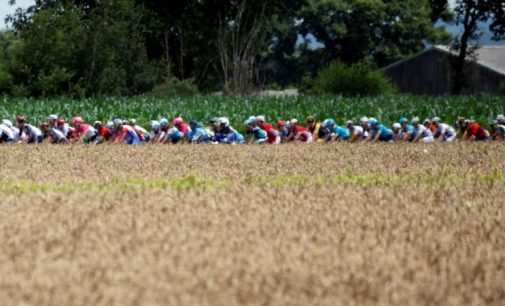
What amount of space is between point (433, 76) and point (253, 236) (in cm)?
7296

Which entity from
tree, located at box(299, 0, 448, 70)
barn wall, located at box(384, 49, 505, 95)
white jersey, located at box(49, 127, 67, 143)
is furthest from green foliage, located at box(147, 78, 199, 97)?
tree, located at box(299, 0, 448, 70)

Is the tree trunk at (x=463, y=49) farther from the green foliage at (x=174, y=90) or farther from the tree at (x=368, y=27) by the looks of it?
the tree at (x=368, y=27)

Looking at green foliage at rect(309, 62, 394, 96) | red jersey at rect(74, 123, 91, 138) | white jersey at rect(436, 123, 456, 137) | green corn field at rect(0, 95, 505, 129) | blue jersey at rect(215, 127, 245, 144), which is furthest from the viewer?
green foliage at rect(309, 62, 394, 96)

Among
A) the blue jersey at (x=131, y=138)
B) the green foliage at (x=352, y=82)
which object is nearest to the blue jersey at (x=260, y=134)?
the blue jersey at (x=131, y=138)

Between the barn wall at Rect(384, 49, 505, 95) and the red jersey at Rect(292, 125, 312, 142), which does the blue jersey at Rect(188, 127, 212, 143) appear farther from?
the barn wall at Rect(384, 49, 505, 95)

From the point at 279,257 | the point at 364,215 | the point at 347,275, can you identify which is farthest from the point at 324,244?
the point at 364,215

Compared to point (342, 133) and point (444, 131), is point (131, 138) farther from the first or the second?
point (444, 131)

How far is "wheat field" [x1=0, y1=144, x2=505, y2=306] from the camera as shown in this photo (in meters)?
10.0

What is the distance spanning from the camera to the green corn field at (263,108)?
152 ft

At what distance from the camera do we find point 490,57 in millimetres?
83250

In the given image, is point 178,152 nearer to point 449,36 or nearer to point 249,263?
point 249,263

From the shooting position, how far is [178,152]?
1201 inches

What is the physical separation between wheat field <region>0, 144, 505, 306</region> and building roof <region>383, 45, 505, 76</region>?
56.4 m

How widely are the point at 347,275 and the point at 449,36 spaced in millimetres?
91906
